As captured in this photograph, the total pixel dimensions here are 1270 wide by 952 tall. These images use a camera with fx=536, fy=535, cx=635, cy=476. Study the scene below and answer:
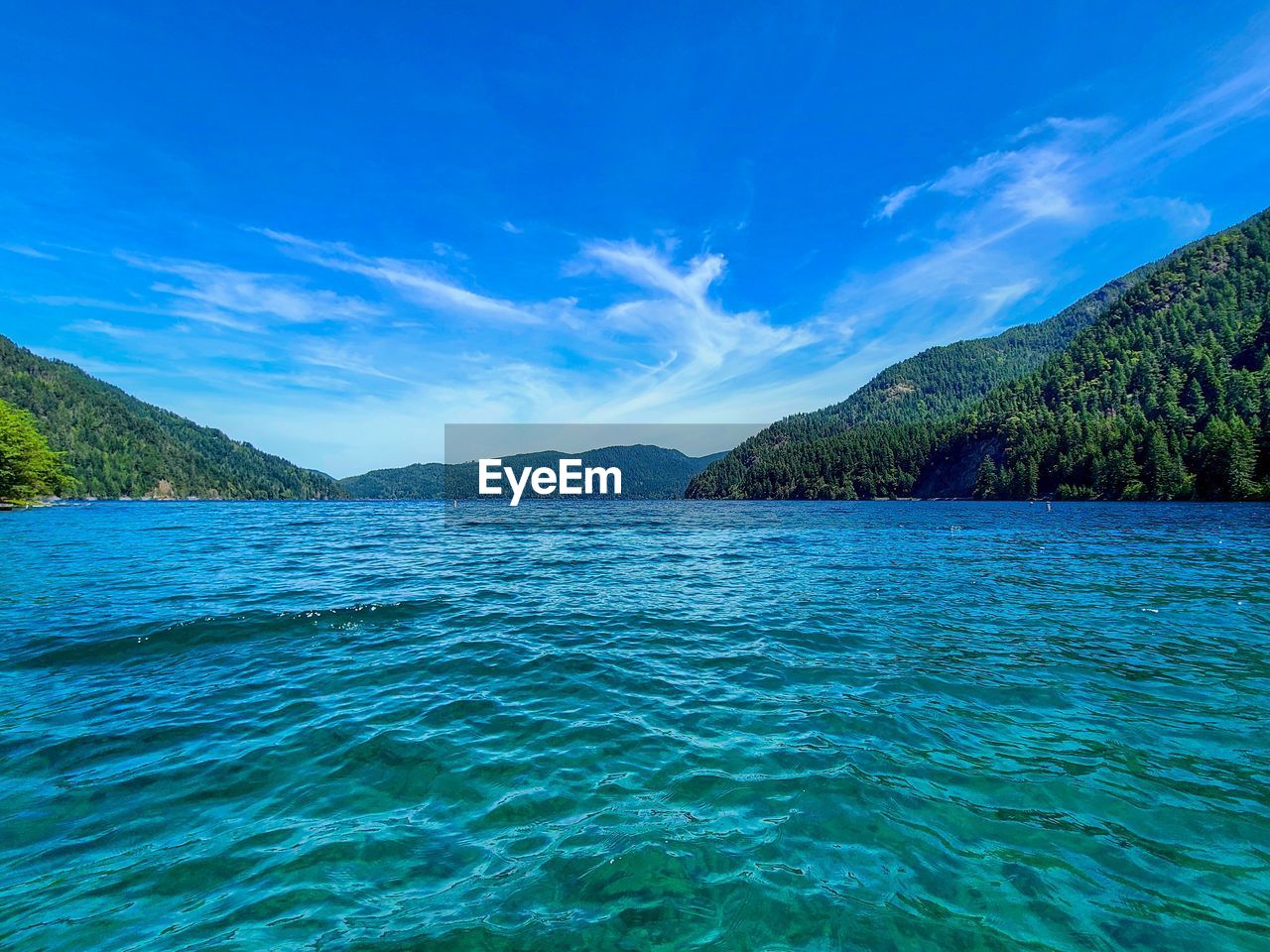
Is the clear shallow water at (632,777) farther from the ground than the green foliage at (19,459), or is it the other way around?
the green foliage at (19,459)

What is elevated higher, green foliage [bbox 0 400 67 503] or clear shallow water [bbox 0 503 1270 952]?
green foliage [bbox 0 400 67 503]

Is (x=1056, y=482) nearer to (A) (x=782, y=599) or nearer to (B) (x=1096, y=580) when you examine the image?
(B) (x=1096, y=580)

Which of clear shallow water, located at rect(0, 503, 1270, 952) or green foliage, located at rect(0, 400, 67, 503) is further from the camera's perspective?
green foliage, located at rect(0, 400, 67, 503)

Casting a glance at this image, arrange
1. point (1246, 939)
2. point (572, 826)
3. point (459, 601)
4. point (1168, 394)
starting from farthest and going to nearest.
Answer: point (1168, 394) < point (459, 601) < point (572, 826) < point (1246, 939)

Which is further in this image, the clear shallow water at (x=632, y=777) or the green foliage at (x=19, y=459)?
the green foliage at (x=19, y=459)

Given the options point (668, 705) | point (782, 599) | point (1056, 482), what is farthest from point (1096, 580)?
point (1056, 482)
